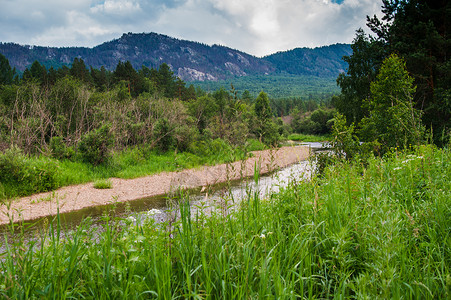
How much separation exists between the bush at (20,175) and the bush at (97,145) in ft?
10.3

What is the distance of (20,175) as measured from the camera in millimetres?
12406

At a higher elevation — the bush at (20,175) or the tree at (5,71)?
the tree at (5,71)

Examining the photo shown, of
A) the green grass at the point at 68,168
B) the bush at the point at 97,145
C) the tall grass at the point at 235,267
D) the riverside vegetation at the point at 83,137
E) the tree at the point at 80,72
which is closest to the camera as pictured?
the tall grass at the point at 235,267

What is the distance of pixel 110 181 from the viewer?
15.1 metres

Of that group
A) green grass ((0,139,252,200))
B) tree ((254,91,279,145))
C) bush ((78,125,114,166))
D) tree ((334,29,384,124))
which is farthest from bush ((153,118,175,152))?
tree ((254,91,279,145))

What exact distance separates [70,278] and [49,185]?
13.7m

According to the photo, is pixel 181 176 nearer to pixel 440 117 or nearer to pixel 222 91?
pixel 440 117

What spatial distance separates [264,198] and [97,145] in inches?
582

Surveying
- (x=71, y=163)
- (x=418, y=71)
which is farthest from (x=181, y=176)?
(x=418, y=71)

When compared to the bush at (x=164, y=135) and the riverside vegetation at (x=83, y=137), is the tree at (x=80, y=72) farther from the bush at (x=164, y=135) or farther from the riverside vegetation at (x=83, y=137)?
the bush at (x=164, y=135)

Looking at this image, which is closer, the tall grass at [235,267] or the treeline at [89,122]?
the tall grass at [235,267]

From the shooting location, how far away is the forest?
179cm

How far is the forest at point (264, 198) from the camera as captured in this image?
1.79 meters

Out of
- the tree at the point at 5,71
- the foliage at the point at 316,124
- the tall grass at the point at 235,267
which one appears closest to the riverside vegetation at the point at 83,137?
the tall grass at the point at 235,267
